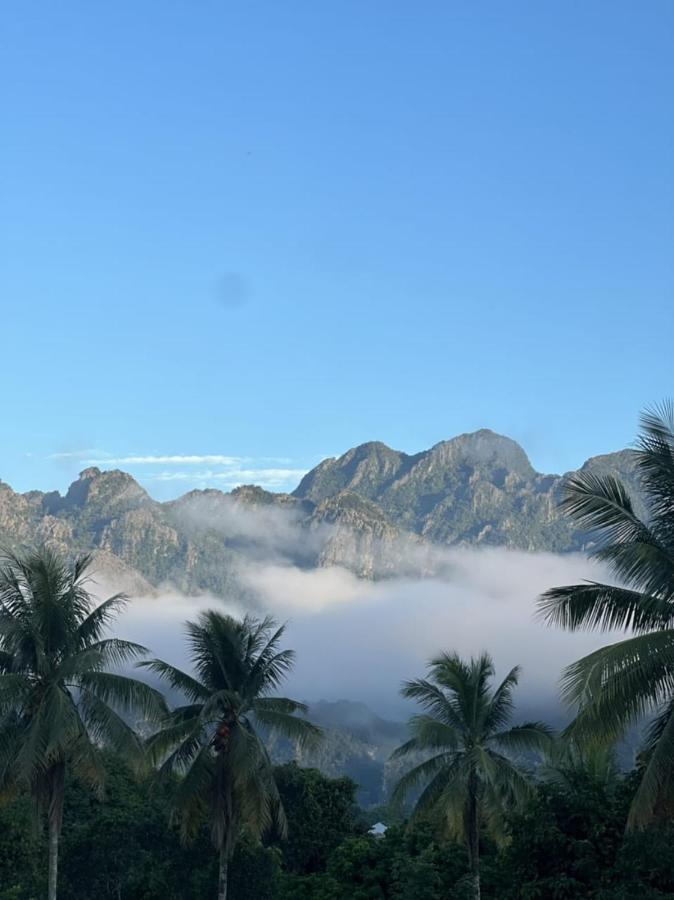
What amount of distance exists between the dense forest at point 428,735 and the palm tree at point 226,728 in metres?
0.07

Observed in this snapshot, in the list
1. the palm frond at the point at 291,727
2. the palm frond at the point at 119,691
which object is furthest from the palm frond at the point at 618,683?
the palm frond at the point at 291,727

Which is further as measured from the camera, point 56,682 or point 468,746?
point 468,746

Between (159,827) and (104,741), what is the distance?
34.3 metres

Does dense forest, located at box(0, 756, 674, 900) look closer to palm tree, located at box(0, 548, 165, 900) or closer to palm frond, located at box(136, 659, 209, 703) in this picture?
palm tree, located at box(0, 548, 165, 900)

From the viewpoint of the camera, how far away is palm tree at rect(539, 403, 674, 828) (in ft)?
72.2

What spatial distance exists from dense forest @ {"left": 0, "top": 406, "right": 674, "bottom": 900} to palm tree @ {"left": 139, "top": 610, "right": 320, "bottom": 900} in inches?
2.9

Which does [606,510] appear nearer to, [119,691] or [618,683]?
[618,683]

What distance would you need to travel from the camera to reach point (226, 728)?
41438 millimetres

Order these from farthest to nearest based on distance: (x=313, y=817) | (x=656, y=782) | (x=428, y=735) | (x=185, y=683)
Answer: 1. (x=313, y=817)
2. (x=185, y=683)
3. (x=428, y=735)
4. (x=656, y=782)

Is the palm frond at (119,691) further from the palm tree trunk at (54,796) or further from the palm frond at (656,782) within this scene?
the palm frond at (656,782)

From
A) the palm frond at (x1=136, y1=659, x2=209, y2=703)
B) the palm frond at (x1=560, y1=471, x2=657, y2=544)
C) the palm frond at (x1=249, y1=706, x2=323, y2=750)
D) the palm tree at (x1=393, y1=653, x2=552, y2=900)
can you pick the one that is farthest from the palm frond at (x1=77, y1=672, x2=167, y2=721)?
the palm frond at (x1=560, y1=471, x2=657, y2=544)

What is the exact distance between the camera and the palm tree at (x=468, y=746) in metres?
Result: 40.2

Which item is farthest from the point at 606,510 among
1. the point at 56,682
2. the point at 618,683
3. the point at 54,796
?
the point at 54,796

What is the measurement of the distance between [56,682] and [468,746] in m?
15.6
